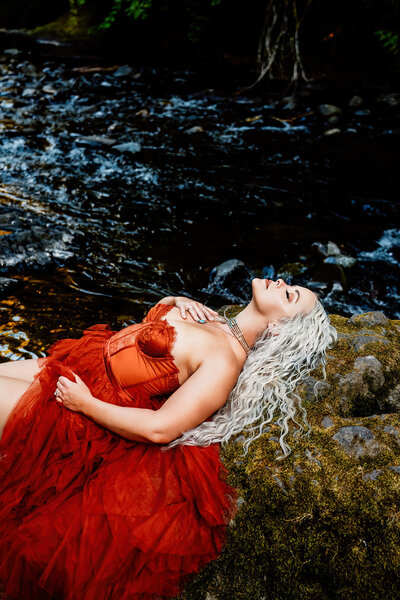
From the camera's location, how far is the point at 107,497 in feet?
8.03

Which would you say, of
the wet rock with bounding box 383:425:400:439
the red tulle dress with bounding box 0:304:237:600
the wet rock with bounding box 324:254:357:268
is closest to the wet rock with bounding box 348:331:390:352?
the wet rock with bounding box 383:425:400:439

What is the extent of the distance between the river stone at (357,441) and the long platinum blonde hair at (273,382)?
0.21 metres

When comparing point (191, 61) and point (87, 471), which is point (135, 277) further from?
point (191, 61)

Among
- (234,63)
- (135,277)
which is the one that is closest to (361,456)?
(135,277)

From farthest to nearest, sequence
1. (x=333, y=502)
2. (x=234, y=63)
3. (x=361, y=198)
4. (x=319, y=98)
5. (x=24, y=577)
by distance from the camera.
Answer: (x=234, y=63), (x=319, y=98), (x=361, y=198), (x=333, y=502), (x=24, y=577)

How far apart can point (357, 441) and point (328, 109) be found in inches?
401

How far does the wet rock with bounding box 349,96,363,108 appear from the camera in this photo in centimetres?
1134

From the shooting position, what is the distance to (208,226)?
6.73 meters

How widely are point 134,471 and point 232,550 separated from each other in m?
0.71

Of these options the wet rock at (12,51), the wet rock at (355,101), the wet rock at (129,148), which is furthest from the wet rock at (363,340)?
the wet rock at (12,51)

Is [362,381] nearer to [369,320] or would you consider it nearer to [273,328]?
[273,328]

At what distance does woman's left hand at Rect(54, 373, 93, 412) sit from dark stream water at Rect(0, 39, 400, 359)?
1.48m

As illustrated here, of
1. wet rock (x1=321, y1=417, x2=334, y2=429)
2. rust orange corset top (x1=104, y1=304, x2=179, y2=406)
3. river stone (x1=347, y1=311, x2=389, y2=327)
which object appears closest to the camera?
wet rock (x1=321, y1=417, x2=334, y2=429)

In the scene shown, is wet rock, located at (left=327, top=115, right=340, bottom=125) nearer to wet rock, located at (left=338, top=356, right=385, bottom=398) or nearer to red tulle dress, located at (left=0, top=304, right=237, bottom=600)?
wet rock, located at (left=338, top=356, right=385, bottom=398)
